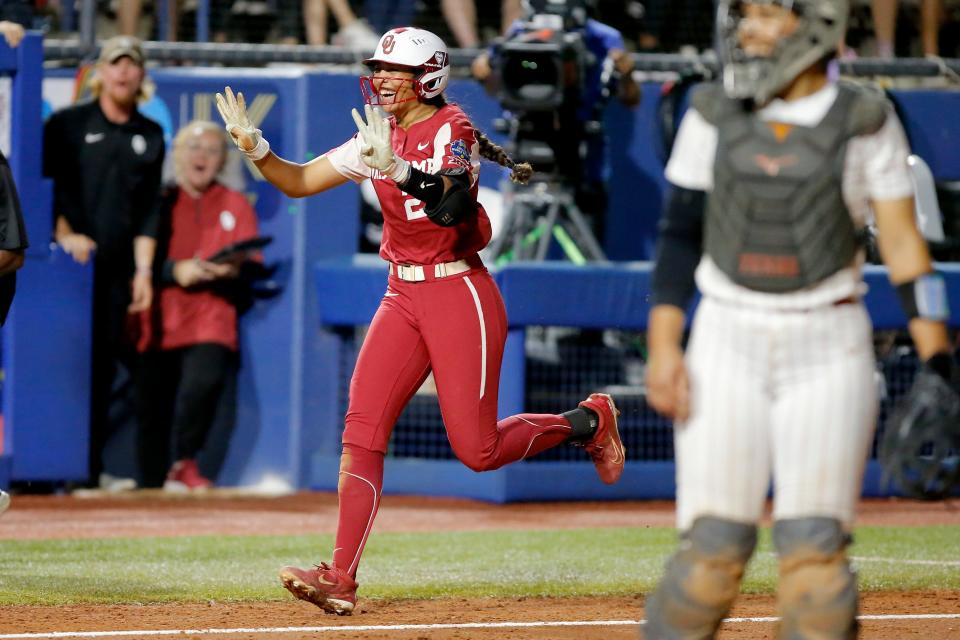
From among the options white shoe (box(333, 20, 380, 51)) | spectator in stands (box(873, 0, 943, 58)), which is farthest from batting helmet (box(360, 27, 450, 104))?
spectator in stands (box(873, 0, 943, 58))

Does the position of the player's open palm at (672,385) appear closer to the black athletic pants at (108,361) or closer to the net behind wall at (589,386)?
the net behind wall at (589,386)

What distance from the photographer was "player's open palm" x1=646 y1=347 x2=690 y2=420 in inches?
167

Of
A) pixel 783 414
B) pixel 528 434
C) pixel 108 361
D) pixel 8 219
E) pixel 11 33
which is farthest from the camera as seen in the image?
pixel 108 361

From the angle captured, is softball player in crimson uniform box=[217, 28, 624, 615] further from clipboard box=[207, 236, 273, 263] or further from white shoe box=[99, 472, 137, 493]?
white shoe box=[99, 472, 137, 493]

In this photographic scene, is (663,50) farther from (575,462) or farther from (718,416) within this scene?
(718,416)

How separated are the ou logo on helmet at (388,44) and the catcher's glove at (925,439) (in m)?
2.65

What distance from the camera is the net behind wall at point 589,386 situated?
11.2 meters

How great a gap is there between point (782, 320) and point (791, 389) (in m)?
0.18

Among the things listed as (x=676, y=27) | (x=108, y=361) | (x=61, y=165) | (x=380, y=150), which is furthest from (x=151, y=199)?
(x=380, y=150)

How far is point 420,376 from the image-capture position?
6473 millimetres

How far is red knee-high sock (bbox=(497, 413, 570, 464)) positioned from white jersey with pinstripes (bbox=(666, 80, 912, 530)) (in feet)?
8.09

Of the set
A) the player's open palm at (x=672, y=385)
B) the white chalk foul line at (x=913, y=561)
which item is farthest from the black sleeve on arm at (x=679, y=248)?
the white chalk foul line at (x=913, y=561)

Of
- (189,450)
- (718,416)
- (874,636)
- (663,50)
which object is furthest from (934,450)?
(663,50)

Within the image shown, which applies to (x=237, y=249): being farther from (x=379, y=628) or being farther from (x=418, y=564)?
(x=379, y=628)
